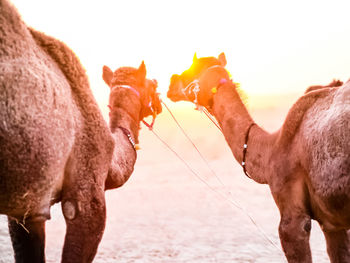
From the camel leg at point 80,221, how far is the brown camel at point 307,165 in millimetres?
1749

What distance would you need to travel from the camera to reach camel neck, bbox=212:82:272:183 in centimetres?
478

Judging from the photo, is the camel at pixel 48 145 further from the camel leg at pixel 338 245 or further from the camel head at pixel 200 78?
the camel leg at pixel 338 245

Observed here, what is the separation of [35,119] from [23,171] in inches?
14.6

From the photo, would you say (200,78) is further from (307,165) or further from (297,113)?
(307,165)

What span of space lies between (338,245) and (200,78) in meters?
2.58

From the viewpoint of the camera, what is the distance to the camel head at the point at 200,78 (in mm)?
5594

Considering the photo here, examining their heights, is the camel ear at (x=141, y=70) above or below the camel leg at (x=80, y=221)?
above

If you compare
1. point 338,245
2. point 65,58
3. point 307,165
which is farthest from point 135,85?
point 338,245

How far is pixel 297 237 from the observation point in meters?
4.01

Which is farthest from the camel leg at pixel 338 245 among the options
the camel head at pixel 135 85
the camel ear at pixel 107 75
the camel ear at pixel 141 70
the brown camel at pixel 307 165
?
the camel ear at pixel 107 75

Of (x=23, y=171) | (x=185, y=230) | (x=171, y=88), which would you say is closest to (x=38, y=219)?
(x=23, y=171)

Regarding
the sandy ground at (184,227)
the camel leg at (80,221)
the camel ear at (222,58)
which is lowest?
the sandy ground at (184,227)

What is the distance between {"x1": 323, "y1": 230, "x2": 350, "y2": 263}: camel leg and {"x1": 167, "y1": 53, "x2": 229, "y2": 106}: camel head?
88.1 inches

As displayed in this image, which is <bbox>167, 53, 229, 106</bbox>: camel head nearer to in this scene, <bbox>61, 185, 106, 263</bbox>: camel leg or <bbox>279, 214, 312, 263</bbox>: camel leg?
<bbox>279, 214, 312, 263</bbox>: camel leg
